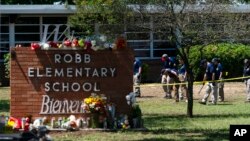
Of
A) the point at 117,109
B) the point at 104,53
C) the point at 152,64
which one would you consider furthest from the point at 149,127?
the point at 152,64

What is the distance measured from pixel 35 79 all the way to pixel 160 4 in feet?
15.5

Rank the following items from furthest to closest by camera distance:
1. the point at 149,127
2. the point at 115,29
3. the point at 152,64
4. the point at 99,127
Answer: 1. the point at 152,64
2. the point at 115,29
3. the point at 149,127
4. the point at 99,127

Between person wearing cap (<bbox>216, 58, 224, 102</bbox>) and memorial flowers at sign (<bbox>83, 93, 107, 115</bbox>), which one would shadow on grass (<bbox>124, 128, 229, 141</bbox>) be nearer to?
memorial flowers at sign (<bbox>83, 93, 107, 115</bbox>)

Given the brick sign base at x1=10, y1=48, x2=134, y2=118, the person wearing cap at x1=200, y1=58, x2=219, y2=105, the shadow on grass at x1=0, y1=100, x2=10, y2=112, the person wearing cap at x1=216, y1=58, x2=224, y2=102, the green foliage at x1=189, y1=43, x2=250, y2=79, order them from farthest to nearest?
the green foliage at x1=189, y1=43, x2=250, y2=79 < the person wearing cap at x1=216, y1=58, x2=224, y2=102 < the person wearing cap at x1=200, y1=58, x2=219, y2=105 < the shadow on grass at x1=0, y1=100, x2=10, y2=112 < the brick sign base at x1=10, y1=48, x2=134, y2=118

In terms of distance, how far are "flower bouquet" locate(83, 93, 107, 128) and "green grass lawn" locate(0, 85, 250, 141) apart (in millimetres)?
379

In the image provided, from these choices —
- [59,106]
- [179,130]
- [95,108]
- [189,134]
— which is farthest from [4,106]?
[189,134]

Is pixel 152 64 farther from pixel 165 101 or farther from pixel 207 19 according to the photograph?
pixel 207 19

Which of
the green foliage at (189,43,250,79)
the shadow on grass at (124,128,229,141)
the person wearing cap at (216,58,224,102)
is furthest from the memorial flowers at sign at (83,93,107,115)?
the green foliage at (189,43,250,79)

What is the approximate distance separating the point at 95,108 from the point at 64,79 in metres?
0.94

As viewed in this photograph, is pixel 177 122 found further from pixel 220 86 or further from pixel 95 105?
pixel 220 86

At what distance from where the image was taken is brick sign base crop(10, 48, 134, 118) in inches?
539

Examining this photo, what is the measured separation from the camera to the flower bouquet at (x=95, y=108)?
13.6 m

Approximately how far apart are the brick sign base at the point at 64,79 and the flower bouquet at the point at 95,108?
24 centimetres

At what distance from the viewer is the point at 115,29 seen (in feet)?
67.7
